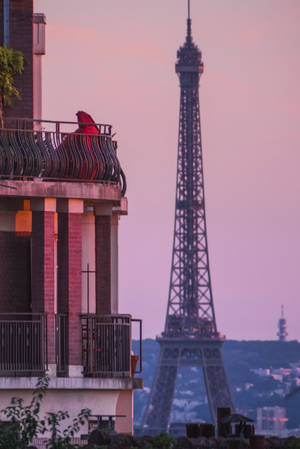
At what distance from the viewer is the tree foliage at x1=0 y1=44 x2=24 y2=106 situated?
31.8m

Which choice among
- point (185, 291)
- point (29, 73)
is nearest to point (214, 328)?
point (185, 291)

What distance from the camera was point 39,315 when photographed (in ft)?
100.0

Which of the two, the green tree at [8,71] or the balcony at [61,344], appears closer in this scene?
the balcony at [61,344]

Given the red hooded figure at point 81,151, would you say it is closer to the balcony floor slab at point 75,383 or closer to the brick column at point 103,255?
the brick column at point 103,255

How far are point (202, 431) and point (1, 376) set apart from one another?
4.41 m

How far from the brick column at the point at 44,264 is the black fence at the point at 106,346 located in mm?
761

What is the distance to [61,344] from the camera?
30875 mm

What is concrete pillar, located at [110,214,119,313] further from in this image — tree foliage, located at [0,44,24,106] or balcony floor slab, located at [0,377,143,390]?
tree foliage, located at [0,44,24,106]

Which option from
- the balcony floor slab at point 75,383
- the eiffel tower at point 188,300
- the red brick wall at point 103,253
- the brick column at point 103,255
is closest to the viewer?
the balcony floor slab at point 75,383

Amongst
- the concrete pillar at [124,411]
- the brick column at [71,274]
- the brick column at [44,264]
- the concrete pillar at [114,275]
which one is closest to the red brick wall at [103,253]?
the concrete pillar at [114,275]

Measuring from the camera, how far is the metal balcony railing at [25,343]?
30.3 metres

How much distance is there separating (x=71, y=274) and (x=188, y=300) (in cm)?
15984

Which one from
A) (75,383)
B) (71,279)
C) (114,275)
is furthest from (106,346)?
(114,275)

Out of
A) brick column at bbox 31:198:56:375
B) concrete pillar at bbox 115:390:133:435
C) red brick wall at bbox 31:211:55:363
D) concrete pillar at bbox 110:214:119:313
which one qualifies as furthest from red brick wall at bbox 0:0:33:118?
Answer: concrete pillar at bbox 115:390:133:435
